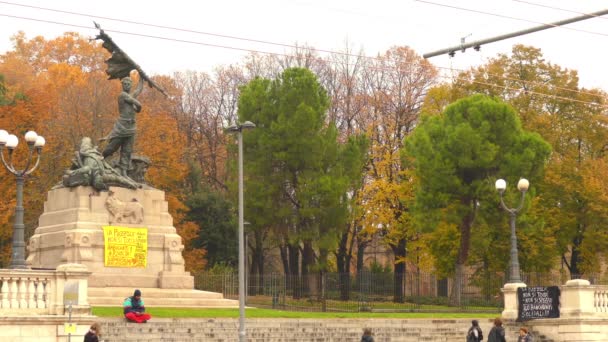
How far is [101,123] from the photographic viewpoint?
54.0 meters

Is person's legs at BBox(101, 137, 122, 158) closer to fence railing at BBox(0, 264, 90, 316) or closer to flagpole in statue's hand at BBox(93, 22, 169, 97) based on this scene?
flagpole in statue's hand at BBox(93, 22, 169, 97)

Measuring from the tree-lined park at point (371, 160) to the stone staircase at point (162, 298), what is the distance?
10784 mm

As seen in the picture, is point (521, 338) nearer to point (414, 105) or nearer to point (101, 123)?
point (101, 123)

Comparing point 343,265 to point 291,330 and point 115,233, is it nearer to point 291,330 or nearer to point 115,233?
point 115,233

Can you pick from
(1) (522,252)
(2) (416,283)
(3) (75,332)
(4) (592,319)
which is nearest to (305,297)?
A: (2) (416,283)

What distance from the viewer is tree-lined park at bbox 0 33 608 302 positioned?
51.0 meters

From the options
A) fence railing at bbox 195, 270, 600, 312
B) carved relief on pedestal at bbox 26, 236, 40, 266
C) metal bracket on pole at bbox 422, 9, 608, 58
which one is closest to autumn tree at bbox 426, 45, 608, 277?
fence railing at bbox 195, 270, 600, 312

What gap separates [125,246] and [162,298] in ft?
7.33

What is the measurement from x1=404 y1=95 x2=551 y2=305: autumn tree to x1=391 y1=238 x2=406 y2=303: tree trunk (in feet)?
14.1

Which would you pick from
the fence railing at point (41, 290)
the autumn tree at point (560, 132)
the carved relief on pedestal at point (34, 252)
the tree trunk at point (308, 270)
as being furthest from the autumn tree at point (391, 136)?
the fence railing at point (41, 290)

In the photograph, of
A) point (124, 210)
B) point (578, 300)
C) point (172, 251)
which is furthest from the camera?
point (172, 251)

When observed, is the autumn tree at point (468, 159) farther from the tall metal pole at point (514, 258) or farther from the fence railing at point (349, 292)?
the tall metal pole at point (514, 258)

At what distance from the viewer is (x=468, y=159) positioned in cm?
5025

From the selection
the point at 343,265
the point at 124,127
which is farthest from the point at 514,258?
the point at 343,265
